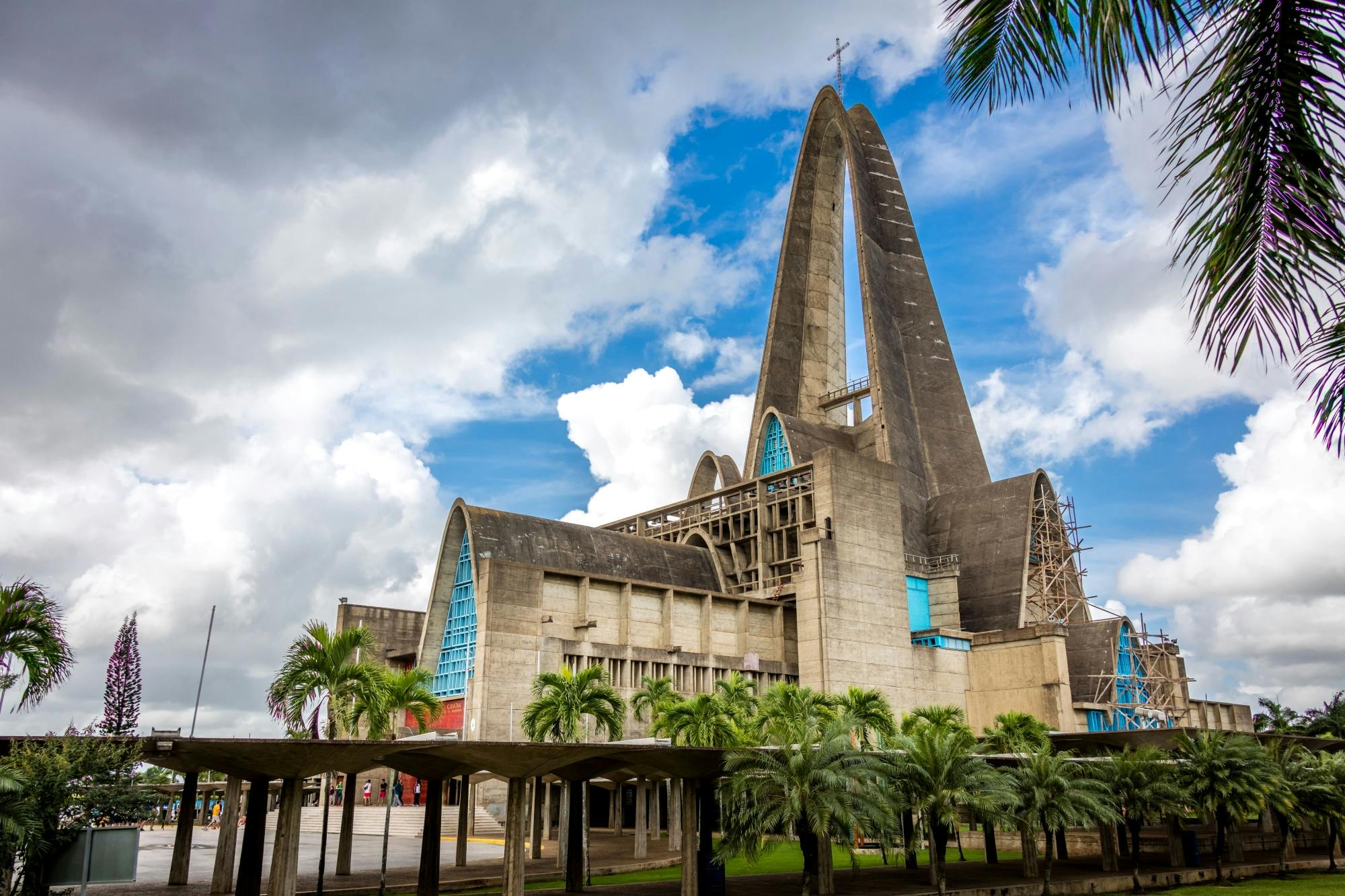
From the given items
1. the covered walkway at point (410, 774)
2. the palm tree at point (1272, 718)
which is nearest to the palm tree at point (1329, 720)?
the palm tree at point (1272, 718)

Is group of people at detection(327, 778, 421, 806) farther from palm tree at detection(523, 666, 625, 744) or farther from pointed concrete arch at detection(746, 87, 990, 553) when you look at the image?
pointed concrete arch at detection(746, 87, 990, 553)

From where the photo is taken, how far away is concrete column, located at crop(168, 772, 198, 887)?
79.6ft

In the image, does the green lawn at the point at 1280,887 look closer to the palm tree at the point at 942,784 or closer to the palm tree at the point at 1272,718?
the palm tree at the point at 942,784

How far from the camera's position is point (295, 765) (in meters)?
18.9

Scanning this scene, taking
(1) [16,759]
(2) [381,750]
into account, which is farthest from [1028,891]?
(1) [16,759]

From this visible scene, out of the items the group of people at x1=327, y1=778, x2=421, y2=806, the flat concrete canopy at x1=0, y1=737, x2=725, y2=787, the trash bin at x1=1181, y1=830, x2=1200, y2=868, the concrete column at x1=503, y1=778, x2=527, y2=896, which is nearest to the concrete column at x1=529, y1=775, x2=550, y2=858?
the flat concrete canopy at x1=0, y1=737, x2=725, y2=787

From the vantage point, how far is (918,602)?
62.2m

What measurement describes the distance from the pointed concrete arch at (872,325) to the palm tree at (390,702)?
42.2 meters

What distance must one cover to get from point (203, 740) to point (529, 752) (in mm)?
5995

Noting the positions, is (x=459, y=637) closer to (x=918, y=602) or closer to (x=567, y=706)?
(x=567, y=706)

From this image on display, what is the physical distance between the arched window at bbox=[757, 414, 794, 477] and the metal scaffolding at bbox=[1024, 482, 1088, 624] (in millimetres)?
16687

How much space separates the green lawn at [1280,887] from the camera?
88.4 ft

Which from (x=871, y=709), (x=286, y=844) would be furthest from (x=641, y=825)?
(x=286, y=844)

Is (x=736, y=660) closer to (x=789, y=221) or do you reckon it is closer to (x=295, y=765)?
(x=295, y=765)
